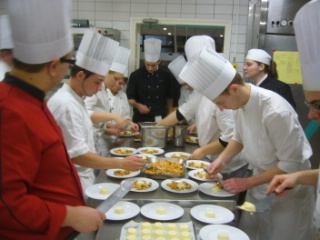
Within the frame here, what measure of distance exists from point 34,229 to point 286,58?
3.73m

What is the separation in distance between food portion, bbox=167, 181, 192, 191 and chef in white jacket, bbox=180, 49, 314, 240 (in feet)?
0.69

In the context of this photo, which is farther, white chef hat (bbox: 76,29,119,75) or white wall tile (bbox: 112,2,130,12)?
white wall tile (bbox: 112,2,130,12)

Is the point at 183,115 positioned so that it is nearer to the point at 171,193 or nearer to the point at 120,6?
the point at 171,193

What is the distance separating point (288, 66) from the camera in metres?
3.85

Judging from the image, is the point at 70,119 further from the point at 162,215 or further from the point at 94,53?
the point at 162,215

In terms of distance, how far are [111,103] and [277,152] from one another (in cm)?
207

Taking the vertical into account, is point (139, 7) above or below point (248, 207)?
above

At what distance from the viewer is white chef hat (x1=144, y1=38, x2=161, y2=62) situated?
3.96 m

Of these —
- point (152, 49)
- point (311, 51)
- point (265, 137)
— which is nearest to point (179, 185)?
point (265, 137)

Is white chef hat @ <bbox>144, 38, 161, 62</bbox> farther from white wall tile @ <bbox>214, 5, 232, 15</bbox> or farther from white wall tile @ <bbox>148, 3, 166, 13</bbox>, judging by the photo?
white wall tile @ <bbox>214, 5, 232, 15</bbox>

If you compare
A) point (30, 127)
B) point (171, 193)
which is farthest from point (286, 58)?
point (30, 127)

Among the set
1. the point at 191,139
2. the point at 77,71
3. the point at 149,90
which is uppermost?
the point at 77,71

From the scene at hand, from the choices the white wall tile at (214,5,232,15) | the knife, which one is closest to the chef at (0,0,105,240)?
the knife

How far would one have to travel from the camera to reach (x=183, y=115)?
297 centimetres
